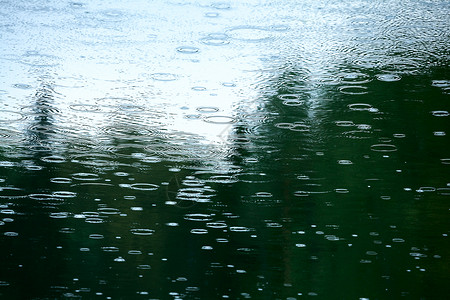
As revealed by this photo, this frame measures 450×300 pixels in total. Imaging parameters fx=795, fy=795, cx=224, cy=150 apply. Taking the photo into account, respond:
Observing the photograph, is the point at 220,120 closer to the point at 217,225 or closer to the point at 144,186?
the point at 144,186

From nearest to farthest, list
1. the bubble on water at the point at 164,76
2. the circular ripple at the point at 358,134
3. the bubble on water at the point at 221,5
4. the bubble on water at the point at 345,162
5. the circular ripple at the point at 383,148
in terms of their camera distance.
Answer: the bubble on water at the point at 345,162, the circular ripple at the point at 383,148, the circular ripple at the point at 358,134, the bubble on water at the point at 164,76, the bubble on water at the point at 221,5

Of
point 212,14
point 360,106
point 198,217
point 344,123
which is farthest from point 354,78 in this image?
point 198,217

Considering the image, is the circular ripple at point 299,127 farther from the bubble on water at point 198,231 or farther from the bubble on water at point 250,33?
the bubble on water at point 250,33

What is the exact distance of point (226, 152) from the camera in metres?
4.39

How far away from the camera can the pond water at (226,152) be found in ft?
10.8

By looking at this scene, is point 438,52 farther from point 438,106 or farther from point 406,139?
point 406,139

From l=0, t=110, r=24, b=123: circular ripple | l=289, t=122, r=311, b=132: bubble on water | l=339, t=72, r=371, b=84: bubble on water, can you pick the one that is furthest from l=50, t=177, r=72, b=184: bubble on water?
l=339, t=72, r=371, b=84: bubble on water

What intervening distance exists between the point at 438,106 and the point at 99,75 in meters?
2.19

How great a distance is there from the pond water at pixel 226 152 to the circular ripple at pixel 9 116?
0.04 feet

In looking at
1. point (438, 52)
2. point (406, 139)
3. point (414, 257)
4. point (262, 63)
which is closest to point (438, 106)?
point (406, 139)

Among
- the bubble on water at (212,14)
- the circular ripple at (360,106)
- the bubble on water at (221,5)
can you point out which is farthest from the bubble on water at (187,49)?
the circular ripple at (360,106)

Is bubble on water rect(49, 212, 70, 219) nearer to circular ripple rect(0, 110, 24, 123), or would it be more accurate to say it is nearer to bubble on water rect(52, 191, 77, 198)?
bubble on water rect(52, 191, 77, 198)

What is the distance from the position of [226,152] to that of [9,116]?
1366 mm

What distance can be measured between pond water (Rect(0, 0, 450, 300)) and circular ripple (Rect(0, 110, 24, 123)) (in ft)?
0.04
